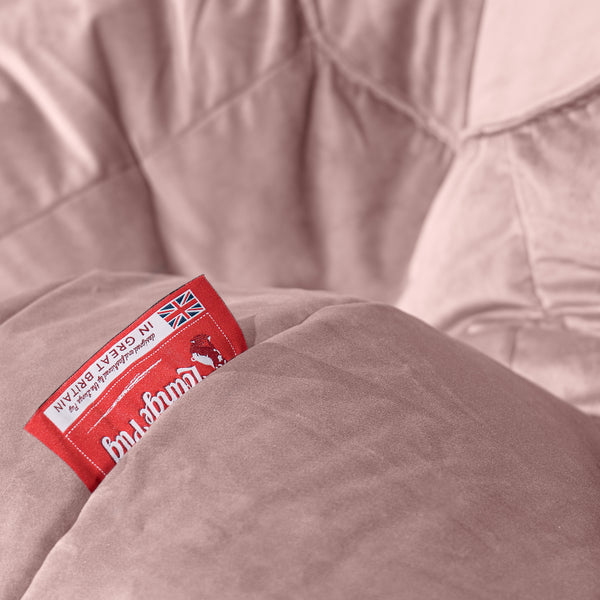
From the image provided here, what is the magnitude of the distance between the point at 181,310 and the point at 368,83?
0.41m

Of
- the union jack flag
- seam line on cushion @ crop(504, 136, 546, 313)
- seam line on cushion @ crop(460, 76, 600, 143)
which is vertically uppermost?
the union jack flag

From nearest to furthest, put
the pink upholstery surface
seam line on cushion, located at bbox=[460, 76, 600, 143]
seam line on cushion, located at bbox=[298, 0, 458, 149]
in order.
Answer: the pink upholstery surface, seam line on cushion, located at bbox=[460, 76, 600, 143], seam line on cushion, located at bbox=[298, 0, 458, 149]

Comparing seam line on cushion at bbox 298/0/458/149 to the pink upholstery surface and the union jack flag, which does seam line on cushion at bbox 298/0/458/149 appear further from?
the union jack flag

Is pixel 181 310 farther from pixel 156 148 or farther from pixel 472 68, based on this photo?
pixel 472 68

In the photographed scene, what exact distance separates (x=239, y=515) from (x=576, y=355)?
394mm

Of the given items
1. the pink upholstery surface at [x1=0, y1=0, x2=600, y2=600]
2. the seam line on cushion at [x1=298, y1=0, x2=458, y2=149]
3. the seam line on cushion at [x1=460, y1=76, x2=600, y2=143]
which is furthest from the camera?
the seam line on cushion at [x1=298, y1=0, x2=458, y2=149]

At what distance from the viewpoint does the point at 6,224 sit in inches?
26.7

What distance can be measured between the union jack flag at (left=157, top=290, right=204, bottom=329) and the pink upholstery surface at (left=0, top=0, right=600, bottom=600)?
4 cm

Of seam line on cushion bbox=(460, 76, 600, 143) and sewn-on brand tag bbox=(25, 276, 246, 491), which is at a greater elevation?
sewn-on brand tag bbox=(25, 276, 246, 491)

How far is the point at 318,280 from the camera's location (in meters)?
0.78

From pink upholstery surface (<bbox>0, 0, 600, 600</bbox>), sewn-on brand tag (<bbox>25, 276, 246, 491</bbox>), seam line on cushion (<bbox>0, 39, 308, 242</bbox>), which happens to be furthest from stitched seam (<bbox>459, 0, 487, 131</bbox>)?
sewn-on brand tag (<bbox>25, 276, 246, 491</bbox>)

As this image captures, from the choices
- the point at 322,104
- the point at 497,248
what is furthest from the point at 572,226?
the point at 322,104

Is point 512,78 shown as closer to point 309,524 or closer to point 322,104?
point 322,104

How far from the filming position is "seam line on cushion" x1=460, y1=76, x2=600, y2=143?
619 millimetres
